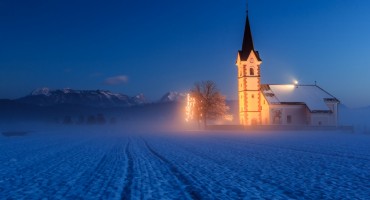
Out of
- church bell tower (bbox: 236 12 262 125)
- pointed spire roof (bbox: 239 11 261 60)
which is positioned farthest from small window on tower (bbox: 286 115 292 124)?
pointed spire roof (bbox: 239 11 261 60)

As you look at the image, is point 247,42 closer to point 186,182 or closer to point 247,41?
point 247,41

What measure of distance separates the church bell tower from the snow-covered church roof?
2061 millimetres

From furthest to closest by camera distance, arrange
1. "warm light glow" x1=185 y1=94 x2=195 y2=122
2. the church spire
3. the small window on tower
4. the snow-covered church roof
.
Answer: "warm light glow" x1=185 y1=94 x2=195 y2=122, the church spire, the snow-covered church roof, the small window on tower

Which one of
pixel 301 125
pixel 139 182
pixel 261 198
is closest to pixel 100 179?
pixel 139 182

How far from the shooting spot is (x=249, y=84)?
75625 millimetres

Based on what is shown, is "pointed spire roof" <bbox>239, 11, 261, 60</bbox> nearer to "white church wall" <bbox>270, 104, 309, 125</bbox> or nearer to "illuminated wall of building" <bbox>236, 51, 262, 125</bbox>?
"illuminated wall of building" <bbox>236, 51, 262, 125</bbox>

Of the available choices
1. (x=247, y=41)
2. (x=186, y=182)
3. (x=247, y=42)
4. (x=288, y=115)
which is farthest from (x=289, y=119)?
(x=186, y=182)

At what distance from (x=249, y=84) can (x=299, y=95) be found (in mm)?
9558

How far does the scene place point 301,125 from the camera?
2591 inches

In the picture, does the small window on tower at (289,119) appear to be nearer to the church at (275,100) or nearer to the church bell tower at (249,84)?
the church at (275,100)

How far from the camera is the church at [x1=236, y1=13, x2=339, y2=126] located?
70.8 metres

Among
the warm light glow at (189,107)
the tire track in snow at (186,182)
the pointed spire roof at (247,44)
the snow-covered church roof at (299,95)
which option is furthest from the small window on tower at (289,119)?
the tire track in snow at (186,182)

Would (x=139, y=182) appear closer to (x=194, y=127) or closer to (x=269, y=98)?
(x=269, y=98)

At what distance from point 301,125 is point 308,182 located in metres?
55.9
